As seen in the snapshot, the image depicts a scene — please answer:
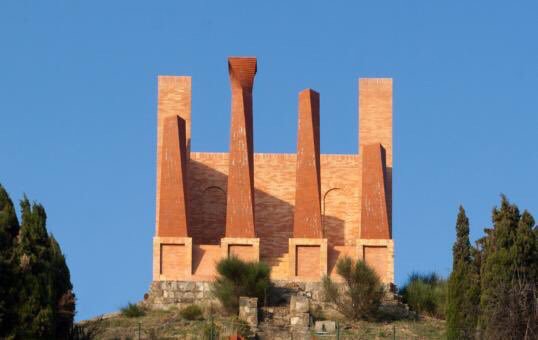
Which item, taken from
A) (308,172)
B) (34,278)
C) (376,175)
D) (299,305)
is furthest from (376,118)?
(34,278)

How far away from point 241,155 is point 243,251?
2.44 metres

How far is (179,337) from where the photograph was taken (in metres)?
38.9

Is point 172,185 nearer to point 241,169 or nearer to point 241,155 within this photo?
point 241,169

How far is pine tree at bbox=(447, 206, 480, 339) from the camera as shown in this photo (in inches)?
1447

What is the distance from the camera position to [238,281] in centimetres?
→ 4206

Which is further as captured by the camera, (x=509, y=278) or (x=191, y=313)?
(x=191, y=313)

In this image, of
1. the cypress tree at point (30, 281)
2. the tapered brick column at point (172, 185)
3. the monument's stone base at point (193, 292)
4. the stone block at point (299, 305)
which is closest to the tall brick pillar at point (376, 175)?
the monument's stone base at point (193, 292)

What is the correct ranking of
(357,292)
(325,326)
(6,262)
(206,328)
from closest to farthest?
1. (6,262)
2. (206,328)
3. (325,326)
4. (357,292)

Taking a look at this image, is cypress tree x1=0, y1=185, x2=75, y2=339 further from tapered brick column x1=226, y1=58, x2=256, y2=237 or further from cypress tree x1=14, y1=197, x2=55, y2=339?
tapered brick column x1=226, y1=58, x2=256, y2=237

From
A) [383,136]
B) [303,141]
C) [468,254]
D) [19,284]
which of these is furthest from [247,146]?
[19,284]

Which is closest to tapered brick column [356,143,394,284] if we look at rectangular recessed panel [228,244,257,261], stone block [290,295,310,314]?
rectangular recessed panel [228,244,257,261]

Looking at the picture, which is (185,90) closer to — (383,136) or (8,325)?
(383,136)

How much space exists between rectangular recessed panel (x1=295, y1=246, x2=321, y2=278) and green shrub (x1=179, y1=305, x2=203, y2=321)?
3189 mm

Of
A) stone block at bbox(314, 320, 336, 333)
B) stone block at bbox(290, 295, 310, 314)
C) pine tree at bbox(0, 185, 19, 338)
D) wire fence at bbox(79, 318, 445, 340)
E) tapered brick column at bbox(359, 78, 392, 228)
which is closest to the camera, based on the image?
pine tree at bbox(0, 185, 19, 338)
